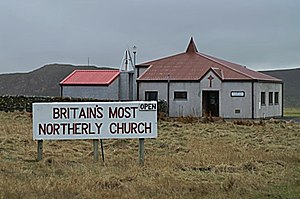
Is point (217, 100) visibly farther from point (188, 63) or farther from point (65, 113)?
point (65, 113)

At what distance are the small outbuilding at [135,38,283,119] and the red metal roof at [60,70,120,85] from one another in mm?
2686

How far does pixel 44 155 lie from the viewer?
15641 millimetres

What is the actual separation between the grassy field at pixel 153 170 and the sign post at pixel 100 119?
71cm

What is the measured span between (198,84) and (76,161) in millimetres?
36610

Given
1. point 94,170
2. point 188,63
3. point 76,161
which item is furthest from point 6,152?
point 188,63

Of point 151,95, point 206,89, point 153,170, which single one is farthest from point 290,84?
point 153,170

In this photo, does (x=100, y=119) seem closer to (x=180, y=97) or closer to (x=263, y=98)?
(x=180, y=97)

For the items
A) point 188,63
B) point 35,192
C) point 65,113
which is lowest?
point 35,192

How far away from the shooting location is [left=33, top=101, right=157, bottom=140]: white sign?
14211 mm

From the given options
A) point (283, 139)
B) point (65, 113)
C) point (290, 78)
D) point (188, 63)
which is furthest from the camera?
point (290, 78)

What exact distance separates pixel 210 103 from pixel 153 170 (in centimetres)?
3892

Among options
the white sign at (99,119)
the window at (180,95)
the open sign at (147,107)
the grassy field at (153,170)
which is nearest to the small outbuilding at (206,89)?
the window at (180,95)

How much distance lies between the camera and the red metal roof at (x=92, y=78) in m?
54.3

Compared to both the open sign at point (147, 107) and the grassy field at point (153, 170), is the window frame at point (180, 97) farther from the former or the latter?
the open sign at point (147, 107)
